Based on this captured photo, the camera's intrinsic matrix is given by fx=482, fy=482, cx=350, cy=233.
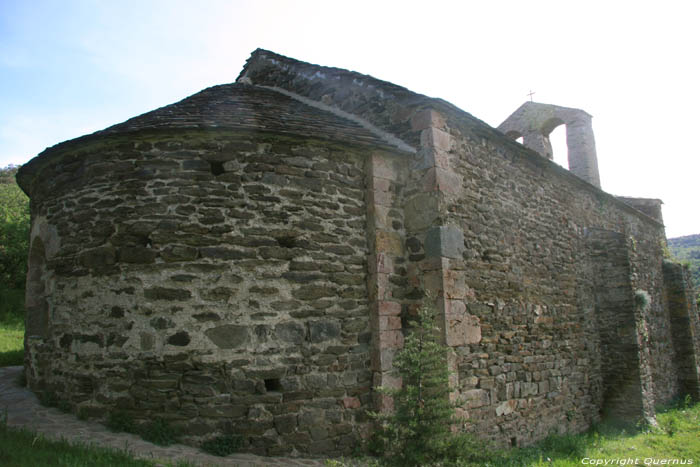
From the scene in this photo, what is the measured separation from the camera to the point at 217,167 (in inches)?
209

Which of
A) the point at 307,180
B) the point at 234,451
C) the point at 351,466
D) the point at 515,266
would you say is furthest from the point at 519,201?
the point at 234,451

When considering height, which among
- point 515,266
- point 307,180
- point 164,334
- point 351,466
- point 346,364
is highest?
point 307,180

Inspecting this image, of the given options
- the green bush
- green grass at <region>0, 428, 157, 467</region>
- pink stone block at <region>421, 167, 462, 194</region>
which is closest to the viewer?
green grass at <region>0, 428, 157, 467</region>

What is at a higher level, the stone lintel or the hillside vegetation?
the hillside vegetation

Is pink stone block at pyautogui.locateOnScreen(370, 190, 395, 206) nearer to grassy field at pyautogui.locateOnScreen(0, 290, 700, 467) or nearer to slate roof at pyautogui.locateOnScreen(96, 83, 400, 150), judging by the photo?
slate roof at pyautogui.locateOnScreen(96, 83, 400, 150)

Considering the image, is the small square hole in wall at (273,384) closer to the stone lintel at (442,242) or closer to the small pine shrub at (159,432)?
the small pine shrub at (159,432)

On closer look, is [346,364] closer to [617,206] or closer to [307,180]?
[307,180]

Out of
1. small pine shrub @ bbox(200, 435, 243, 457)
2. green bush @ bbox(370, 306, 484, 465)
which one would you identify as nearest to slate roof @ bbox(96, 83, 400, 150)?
green bush @ bbox(370, 306, 484, 465)

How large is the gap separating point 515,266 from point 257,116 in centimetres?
441

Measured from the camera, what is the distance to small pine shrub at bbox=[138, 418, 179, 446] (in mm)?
4578

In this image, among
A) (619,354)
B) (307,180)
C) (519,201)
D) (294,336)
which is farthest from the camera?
(619,354)

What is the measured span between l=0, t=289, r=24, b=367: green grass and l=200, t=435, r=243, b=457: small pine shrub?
6.39m

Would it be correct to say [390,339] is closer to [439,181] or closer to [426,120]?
[439,181]

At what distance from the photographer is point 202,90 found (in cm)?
723
